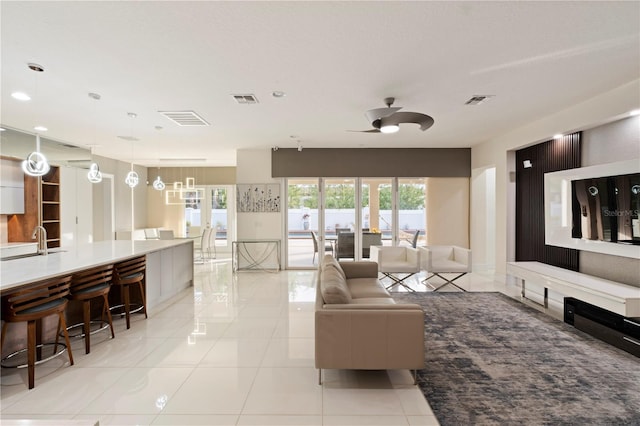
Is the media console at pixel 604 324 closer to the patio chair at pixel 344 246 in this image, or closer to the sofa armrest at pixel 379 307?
the sofa armrest at pixel 379 307

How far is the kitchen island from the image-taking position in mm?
2877

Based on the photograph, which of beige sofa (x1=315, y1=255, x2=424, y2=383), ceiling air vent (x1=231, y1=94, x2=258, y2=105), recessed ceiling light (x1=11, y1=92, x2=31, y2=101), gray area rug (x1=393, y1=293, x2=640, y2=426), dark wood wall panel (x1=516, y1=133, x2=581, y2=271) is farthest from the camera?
dark wood wall panel (x1=516, y1=133, x2=581, y2=271)

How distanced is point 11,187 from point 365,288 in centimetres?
663

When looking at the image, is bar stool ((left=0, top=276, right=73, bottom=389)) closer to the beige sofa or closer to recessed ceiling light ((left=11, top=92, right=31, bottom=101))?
the beige sofa

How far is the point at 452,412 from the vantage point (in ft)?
7.65

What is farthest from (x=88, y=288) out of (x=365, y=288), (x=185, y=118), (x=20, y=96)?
(x=365, y=288)

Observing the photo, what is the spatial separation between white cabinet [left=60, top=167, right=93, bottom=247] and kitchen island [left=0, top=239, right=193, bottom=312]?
2.62 m

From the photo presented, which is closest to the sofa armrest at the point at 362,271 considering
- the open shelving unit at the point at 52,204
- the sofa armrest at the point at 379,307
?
the sofa armrest at the point at 379,307

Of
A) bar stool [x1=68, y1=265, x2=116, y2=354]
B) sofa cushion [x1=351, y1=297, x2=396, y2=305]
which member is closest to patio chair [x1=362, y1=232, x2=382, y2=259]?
sofa cushion [x1=351, y1=297, x2=396, y2=305]

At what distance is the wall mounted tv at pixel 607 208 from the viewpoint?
375 centimetres

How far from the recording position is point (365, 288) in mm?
4066

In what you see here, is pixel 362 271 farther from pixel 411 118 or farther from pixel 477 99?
pixel 477 99

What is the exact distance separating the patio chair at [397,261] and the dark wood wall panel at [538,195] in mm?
2011

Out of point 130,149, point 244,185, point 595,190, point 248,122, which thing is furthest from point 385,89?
point 130,149
